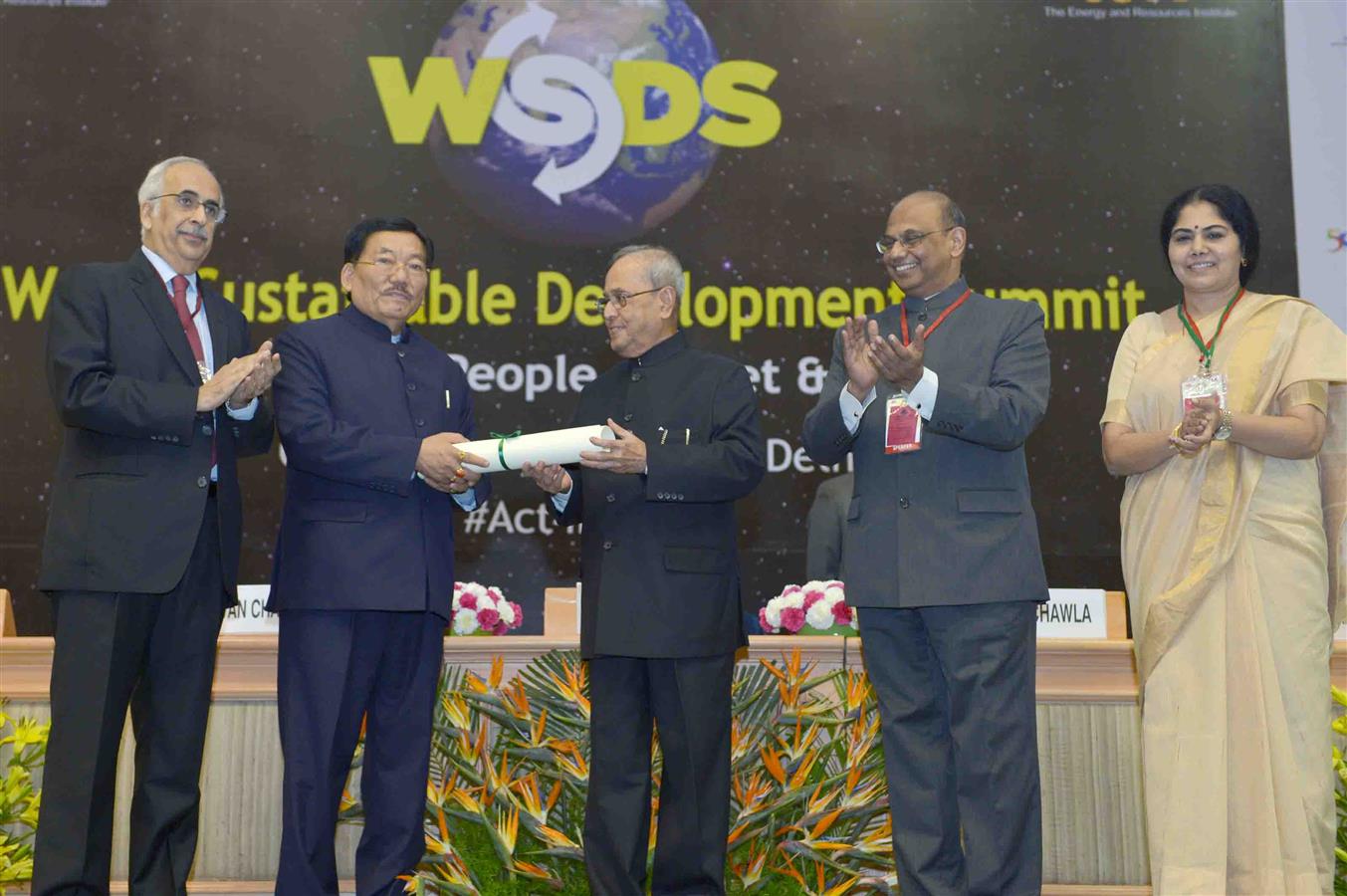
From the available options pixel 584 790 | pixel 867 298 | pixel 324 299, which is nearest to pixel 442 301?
pixel 324 299

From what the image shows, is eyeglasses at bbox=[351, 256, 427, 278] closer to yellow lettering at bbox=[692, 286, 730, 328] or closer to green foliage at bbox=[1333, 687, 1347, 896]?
green foliage at bbox=[1333, 687, 1347, 896]

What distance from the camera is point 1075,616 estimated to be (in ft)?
13.0

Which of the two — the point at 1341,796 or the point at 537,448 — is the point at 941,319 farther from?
the point at 1341,796

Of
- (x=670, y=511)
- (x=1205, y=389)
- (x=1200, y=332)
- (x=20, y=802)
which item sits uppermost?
(x=1200, y=332)

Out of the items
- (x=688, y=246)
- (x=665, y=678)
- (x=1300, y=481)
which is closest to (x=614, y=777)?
(x=665, y=678)

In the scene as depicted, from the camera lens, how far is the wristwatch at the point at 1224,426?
9.58 feet

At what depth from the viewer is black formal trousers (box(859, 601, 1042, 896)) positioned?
9.34 feet

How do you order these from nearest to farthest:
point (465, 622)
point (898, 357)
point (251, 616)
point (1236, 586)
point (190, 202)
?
point (898, 357) < point (1236, 586) < point (190, 202) < point (251, 616) < point (465, 622)

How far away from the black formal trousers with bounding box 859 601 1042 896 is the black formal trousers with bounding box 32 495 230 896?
1526 millimetres

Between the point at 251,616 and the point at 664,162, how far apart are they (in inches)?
120

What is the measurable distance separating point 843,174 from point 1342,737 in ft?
11.2

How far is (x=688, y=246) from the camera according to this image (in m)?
6.10

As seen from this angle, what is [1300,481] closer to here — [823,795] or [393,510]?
[823,795]

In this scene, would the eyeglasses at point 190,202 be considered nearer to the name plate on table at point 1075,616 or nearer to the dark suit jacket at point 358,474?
the dark suit jacket at point 358,474
